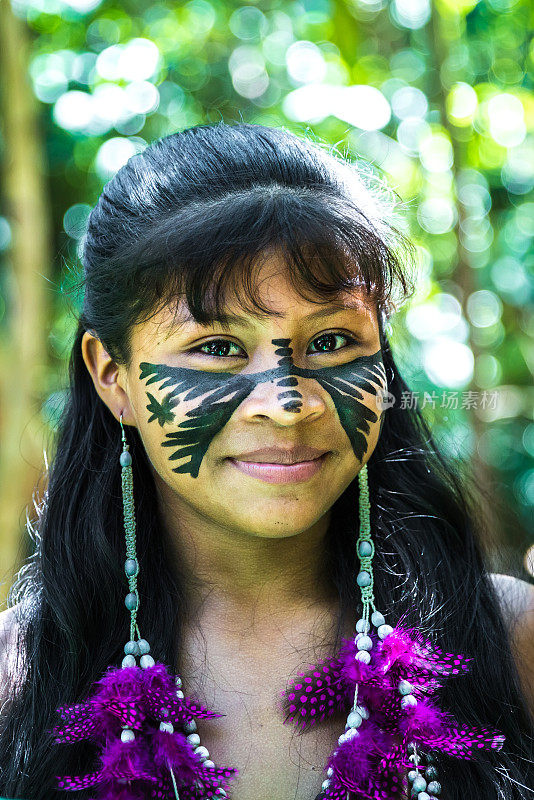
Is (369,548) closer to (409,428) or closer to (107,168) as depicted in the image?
(409,428)

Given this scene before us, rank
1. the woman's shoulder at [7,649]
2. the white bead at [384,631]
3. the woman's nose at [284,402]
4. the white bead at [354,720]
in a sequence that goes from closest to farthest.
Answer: the woman's nose at [284,402], the white bead at [354,720], the white bead at [384,631], the woman's shoulder at [7,649]

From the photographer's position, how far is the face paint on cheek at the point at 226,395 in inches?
71.1

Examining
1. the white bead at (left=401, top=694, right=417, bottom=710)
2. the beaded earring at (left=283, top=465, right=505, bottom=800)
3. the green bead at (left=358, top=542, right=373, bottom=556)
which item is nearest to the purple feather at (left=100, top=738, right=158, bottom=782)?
the beaded earring at (left=283, top=465, right=505, bottom=800)

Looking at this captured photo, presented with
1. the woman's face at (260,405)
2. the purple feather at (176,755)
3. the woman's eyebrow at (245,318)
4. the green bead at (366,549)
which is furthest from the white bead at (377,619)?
the woman's eyebrow at (245,318)

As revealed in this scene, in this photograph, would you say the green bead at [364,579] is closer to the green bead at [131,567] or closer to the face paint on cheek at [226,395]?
the face paint on cheek at [226,395]

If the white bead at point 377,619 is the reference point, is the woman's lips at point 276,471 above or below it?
above

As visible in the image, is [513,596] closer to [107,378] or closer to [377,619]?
[377,619]

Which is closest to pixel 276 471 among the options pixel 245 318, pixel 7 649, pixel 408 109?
pixel 245 318

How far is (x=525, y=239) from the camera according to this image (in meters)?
5.76

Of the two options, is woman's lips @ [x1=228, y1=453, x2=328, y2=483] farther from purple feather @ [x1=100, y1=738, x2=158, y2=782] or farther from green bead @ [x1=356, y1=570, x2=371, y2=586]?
purple feather @ [x1=100, y1=738, x2=158, y2=782]

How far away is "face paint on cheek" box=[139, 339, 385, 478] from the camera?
1807mm

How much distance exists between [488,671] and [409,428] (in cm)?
66

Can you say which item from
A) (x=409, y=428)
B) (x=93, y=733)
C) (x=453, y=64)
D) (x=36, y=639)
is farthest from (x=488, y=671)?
(x=453, y=64)

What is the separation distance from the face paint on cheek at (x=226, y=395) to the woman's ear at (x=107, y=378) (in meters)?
0.16
